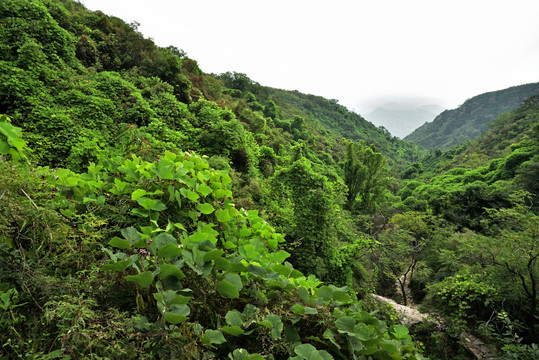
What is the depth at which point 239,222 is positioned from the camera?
161 cm

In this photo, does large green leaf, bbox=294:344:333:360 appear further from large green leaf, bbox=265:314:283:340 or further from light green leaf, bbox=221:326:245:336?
light green leaf, bbox=221:326:245:336

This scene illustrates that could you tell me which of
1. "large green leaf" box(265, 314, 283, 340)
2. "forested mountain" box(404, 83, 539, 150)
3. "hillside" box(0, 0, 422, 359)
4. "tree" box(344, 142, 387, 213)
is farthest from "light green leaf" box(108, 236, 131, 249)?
"forested mountain" box(404, 83, 539, 150)

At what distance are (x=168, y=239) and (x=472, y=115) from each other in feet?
520

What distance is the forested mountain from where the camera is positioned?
107 meters

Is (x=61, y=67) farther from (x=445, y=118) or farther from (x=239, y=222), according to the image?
(x=445, y=118)

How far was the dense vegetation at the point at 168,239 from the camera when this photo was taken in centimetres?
80

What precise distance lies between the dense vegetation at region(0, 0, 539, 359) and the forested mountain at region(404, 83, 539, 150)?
382ft

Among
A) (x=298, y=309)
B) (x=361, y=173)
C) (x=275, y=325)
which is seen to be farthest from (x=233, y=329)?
(x=361, y=173)

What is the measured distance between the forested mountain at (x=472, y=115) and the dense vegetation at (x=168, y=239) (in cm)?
11651

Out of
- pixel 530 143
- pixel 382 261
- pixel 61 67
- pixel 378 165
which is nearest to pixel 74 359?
pixel 61 67

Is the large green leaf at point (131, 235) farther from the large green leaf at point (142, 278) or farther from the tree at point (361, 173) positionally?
the tree at point (361, 173)

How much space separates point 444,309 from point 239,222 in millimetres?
11330

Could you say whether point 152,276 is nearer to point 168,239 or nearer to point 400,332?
point 168,239

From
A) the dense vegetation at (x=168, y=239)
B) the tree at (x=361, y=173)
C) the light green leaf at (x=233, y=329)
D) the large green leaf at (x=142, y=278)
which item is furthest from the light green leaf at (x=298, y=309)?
the tree at (x=361, y=173)
